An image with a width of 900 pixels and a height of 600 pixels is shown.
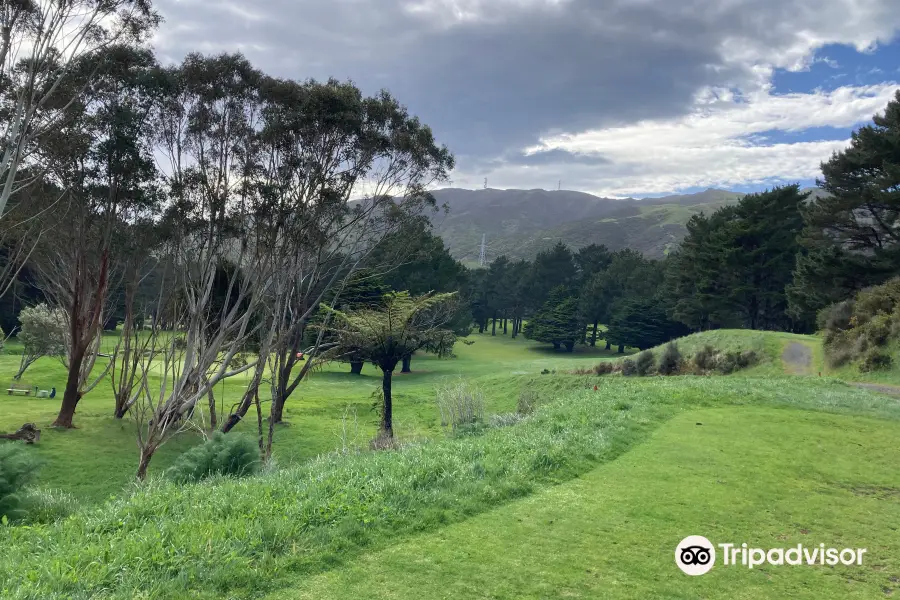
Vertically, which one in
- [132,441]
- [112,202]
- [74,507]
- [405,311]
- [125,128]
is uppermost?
[125,128]

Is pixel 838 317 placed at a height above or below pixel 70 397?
above

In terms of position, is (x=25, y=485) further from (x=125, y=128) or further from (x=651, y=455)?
(x=125, y=128)

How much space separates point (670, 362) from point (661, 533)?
2302 cm

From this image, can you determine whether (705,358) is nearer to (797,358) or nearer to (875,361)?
(797,358)

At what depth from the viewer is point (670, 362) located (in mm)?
26266

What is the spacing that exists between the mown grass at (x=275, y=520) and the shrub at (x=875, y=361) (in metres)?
16.2

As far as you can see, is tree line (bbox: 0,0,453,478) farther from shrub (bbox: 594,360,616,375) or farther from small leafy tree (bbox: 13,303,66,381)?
shrub (bbox: 594,360,616,375)

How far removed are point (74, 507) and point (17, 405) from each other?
721 inches

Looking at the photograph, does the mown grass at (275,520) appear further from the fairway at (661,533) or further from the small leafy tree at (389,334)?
the small leafy tree at (389,334)

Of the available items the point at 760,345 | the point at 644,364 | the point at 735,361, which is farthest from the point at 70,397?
the point at 760,345

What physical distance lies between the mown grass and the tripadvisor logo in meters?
1.86

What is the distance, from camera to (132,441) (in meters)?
18.1

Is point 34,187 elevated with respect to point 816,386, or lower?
elevated

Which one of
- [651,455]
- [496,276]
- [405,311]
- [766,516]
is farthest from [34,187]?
[496,276]
